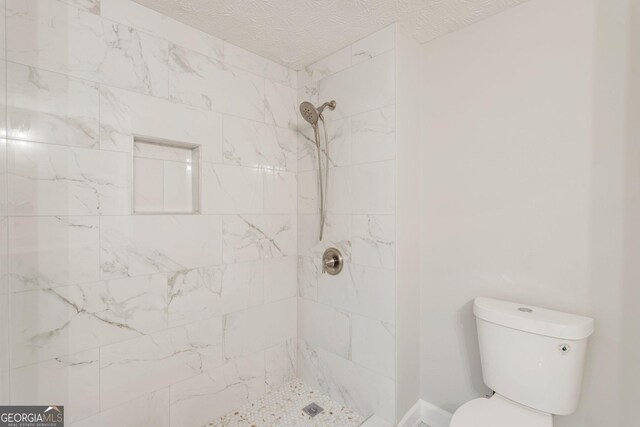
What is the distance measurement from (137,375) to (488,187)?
1.86m

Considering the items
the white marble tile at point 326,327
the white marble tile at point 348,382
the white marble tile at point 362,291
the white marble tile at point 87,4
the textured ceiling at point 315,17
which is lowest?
the white marble tile at point 348,382

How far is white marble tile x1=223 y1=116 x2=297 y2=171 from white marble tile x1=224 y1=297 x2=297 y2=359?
34.4 inches

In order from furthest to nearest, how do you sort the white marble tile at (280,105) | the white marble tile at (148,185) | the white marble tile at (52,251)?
the white marble tile at (280,105)
the white marble tile at (148,185)
the white marble tile at (52,251)

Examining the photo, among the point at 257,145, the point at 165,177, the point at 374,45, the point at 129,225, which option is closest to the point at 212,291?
the point at 129,225

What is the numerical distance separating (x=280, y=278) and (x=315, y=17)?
4.81 ft

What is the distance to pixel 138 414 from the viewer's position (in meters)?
1.37

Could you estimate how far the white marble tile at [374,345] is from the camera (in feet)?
5.10

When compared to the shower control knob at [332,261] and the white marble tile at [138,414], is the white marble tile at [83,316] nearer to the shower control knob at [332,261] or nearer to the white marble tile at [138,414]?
the white marble tile at [138,414]

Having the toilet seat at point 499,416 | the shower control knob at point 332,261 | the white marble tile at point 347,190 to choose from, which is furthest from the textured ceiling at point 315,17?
the toilet seat at point 499,416

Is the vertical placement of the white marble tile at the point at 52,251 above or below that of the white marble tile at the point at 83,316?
above

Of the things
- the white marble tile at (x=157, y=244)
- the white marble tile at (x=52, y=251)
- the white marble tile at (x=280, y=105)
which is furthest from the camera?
the white marble tile at (x=280, y=105)

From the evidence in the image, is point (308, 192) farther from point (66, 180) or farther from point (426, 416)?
Answer: point (426, 416)

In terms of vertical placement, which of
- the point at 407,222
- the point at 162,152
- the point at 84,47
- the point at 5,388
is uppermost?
the point at 84,47

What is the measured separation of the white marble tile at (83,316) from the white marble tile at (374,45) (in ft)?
5.03
